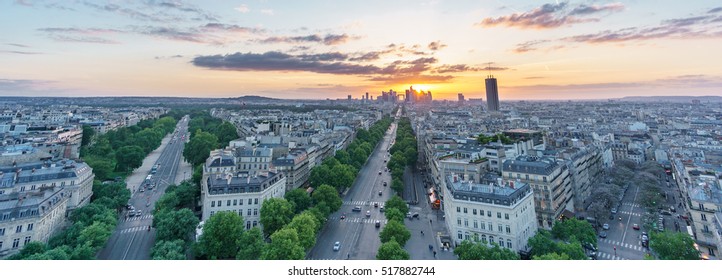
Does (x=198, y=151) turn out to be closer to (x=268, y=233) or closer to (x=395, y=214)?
(x=268, y=233)

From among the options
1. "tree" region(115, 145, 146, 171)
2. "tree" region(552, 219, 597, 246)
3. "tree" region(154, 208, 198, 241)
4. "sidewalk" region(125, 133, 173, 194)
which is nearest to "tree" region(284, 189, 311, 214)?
"tree" region(154, 208, 198, 241)

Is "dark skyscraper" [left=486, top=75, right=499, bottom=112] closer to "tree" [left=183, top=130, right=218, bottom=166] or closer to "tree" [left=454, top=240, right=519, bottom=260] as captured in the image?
"tree" [left=183, top=130, right=218, bottom=166]

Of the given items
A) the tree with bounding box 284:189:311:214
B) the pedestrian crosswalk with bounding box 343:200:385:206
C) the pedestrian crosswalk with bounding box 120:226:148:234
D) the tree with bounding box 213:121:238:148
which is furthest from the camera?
the tree with bounding box 213:121:238:148

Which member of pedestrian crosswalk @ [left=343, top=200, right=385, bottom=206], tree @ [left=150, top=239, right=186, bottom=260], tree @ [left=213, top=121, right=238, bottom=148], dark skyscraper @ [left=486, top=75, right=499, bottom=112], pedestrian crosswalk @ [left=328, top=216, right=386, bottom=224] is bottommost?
pedestrian crosswalk @ [left=328, top=216, right=386, bottom=224]

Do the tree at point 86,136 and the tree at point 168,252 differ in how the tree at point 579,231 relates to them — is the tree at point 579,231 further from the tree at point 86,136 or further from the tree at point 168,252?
the tree at point 86,136

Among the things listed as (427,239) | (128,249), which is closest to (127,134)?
(128,249)

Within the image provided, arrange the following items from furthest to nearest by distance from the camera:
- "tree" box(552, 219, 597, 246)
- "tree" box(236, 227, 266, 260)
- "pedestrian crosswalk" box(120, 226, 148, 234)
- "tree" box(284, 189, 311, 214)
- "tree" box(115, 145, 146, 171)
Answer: "tree" box(115, 145, 146, 171), "tree" box(284, 189, 311, 214), "pedestrian crosswalk" box(120, 226, 148, 234), "tree" box(552, 219, 597, 246), "tree" box(236, 227, 266, 260)

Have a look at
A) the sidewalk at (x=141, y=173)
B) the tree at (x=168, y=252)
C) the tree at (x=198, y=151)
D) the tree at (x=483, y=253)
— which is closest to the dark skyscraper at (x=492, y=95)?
the tree at (x=198, y=151)

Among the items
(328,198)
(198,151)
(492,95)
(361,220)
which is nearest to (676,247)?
(361,220)
